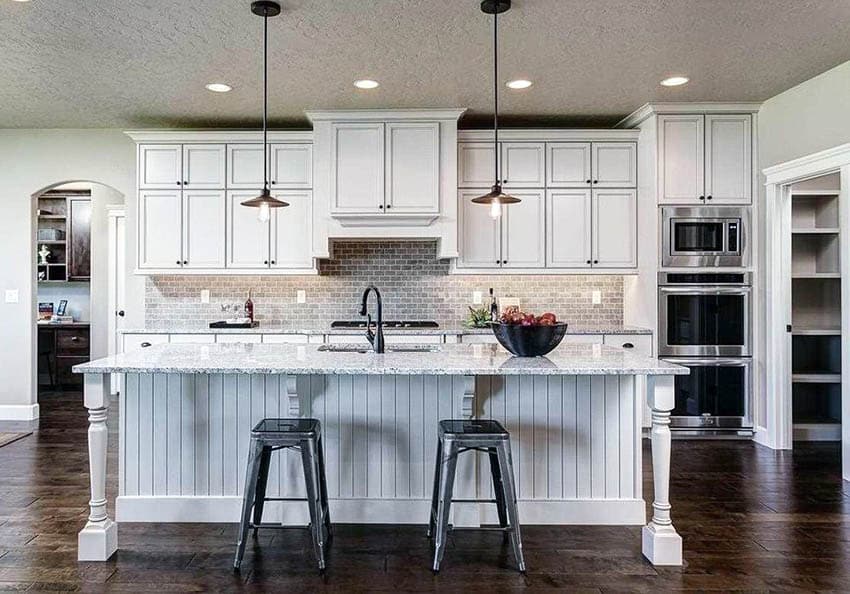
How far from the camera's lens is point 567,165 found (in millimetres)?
5172

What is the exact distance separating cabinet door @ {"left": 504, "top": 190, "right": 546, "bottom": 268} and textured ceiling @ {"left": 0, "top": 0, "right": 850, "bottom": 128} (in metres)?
0.77

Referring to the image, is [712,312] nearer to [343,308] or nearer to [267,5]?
[343,308]

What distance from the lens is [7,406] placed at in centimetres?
566

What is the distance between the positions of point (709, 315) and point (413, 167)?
2565 millimetres

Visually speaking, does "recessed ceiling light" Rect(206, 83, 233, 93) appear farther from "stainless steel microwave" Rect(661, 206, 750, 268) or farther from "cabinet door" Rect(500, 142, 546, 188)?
"stainless steel microwave" Rect(661, 206, 750, 268)

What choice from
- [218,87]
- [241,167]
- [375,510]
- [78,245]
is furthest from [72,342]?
[375,510]

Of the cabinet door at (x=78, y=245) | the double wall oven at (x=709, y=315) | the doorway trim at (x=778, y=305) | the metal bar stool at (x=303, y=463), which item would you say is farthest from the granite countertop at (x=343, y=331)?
the cabinet door at (x=78, y=245)

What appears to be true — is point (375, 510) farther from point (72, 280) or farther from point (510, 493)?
point (72, 280)

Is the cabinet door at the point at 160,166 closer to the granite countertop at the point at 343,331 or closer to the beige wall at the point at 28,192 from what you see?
the beige wall at the point at 28,192

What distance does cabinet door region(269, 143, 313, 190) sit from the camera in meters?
5.18

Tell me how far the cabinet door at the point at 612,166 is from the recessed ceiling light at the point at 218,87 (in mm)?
2862

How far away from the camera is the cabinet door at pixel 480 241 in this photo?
5.18m

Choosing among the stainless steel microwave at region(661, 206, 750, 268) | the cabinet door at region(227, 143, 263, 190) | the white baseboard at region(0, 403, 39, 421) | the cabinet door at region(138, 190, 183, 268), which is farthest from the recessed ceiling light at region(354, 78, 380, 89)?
the white baseboard at region(0, 403, 39, 421)

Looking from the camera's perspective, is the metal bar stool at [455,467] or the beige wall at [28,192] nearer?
the metal bar stool at [455,467]
